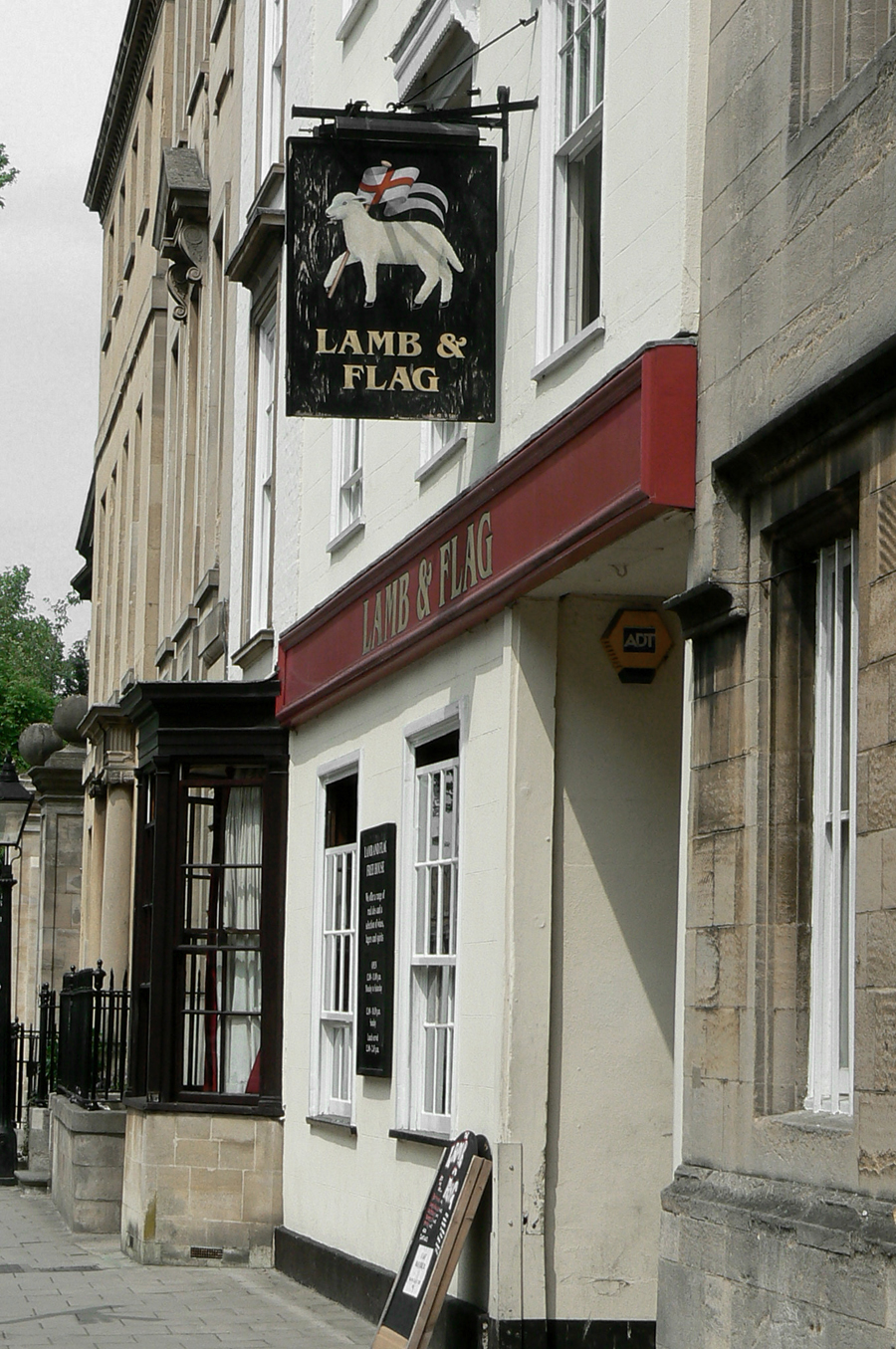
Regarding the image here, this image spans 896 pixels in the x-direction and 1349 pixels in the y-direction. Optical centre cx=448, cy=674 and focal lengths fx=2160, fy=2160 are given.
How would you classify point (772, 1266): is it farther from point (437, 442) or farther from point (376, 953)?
point (437, 442)

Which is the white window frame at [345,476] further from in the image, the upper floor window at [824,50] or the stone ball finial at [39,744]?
the stone ball finial at [39,744]

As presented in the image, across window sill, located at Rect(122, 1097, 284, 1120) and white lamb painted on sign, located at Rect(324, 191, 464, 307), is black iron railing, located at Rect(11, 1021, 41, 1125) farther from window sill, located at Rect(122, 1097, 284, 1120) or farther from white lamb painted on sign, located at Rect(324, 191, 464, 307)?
white lamb painted on sign, located at Rect(324, 191, 464, 307)

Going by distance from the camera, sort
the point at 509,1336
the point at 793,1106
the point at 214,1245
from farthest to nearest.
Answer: the point at 214,1245 → the point at 509,1336 → the point at 793,1106

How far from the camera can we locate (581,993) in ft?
31.4

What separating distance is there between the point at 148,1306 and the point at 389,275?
606cm

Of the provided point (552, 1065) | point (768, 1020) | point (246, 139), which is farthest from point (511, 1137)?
point (246, 139)

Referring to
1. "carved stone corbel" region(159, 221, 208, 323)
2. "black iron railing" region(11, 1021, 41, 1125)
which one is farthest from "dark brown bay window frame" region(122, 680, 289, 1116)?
"black iron railing" region(11, 1021, 41, 1125)

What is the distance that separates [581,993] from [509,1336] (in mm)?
1489

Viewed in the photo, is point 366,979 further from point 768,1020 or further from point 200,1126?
point 768,1020

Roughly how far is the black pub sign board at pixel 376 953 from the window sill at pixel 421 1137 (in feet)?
1.32

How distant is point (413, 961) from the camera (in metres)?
11.4

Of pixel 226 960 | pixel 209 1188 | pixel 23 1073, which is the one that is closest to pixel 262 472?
pixel 226 960

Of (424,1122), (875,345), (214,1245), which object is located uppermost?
(875,345)

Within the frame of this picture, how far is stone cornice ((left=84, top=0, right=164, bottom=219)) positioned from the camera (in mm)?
26000
